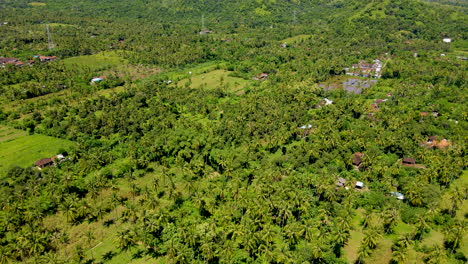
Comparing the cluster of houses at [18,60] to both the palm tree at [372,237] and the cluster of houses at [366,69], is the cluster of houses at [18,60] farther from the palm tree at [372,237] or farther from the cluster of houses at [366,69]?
the palm tree at [372,237]

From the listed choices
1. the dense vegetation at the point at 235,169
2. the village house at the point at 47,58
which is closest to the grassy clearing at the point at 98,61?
the village house at the point at 47,58

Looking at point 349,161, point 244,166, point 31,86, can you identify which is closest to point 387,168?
point 349,161

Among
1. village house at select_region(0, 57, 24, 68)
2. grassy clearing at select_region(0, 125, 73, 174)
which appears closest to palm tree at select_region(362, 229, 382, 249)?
grassy clearing at select_region(0, 125, 73, 174)

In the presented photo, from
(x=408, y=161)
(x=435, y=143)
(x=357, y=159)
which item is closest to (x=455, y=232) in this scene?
(x=408, y=161)

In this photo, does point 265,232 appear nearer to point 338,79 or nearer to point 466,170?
point 466,170

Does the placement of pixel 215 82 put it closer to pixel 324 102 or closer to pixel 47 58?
pixel 324 102
